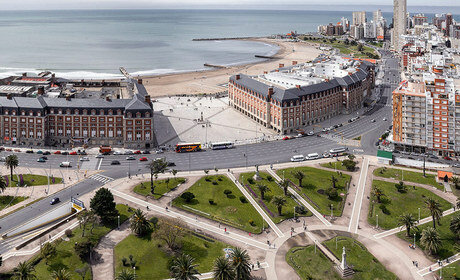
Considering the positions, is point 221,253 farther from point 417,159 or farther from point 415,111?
point 415,111

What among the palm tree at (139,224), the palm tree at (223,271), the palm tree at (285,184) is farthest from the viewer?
the palm tree at (285,184)

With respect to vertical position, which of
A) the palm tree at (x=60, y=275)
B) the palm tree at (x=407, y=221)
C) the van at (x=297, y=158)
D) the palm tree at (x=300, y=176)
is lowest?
the palm tree at (x=60, y=275)

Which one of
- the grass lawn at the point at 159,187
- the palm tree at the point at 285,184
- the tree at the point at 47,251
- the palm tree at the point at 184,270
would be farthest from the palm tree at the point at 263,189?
the tree at the point at 47,251

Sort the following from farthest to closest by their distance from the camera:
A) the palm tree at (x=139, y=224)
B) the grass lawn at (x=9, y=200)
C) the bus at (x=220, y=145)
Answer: the bus at (x=220, y=145) → the grass lawn at (x=9, y=200) → the palm tree at (x=139, y=224)

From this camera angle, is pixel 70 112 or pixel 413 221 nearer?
pixel 413 221

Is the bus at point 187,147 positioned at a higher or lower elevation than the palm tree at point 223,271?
higher

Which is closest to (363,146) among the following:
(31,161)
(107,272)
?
(107,272)

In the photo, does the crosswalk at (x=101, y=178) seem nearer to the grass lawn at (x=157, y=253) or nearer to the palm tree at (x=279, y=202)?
the grass lawn at (x=157, y=253)

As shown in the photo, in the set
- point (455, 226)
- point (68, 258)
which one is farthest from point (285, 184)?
point (68, 258)
